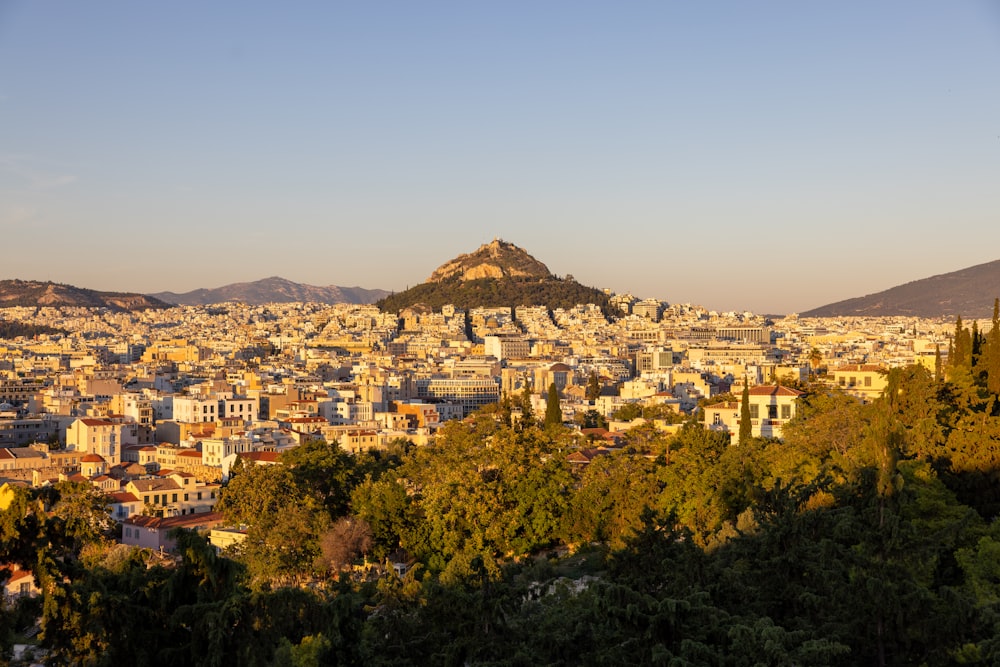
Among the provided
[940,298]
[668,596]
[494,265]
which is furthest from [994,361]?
[940,298]

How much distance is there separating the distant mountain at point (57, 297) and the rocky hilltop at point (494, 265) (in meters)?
56.5

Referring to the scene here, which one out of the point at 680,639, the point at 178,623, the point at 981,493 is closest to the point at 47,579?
the point at 178,623

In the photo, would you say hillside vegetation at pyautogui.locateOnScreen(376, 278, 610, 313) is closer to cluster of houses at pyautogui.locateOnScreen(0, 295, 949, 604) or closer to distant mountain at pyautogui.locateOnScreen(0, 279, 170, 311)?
cluster of houses at pyautogui.locateOnScreen(0, 295, 949, 604)

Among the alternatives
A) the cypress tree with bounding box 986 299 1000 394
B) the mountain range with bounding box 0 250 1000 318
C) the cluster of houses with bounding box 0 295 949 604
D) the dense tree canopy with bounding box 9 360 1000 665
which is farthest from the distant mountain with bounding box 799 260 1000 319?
the dense tree canopy with bounding box 9 360 1000 665

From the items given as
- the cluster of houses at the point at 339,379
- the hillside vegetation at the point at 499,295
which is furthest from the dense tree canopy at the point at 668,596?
the hillside vegetation at the point at 499,295

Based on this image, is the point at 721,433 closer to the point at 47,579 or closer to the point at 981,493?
the point at 981,493

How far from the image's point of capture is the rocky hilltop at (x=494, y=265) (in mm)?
146125

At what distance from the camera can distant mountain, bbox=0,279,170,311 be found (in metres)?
162

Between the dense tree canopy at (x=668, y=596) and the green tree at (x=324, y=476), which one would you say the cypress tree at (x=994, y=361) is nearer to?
the dense tree canopy at (x=668, y=596)

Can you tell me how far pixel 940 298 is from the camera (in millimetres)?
155750

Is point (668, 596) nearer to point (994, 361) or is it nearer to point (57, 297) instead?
point (994, 361)

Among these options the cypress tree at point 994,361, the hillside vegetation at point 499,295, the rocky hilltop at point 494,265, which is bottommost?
the cypress tree at point 994,361

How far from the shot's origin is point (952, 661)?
936 cm

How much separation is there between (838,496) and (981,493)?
16.5ft
